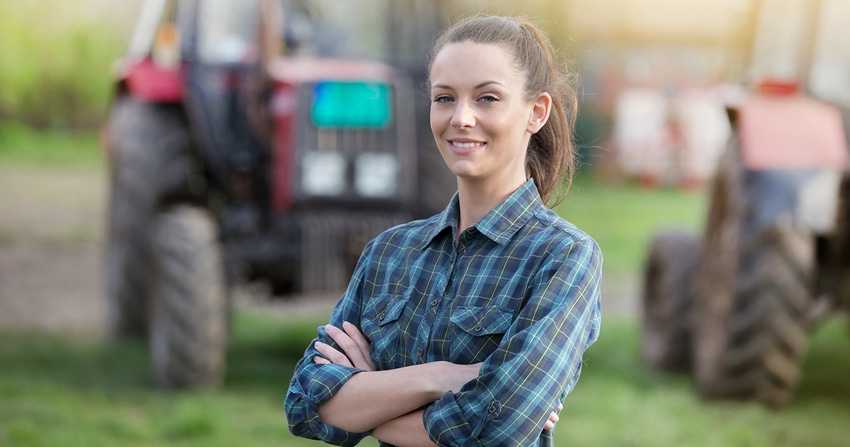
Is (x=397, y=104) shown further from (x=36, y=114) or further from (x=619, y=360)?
(x=36, y=114)

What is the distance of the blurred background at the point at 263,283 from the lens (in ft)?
17.3

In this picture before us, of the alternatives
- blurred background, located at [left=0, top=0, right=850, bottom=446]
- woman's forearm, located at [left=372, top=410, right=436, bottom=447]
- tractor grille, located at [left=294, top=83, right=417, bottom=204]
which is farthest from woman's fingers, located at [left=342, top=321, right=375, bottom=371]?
tractor grille, located at [left=294, top=83, right=417, bottom=204]

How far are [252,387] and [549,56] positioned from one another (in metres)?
4.24

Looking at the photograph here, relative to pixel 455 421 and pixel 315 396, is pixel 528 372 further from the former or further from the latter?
pixel 315 396

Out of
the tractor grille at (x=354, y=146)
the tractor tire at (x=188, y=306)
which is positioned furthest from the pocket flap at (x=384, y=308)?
the tractor grille at (x=354, y=146)

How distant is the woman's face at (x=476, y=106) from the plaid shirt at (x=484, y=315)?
0.09 m

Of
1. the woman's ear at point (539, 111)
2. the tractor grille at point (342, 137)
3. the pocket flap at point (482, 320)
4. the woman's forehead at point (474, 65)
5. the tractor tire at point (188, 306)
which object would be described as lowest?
the tractor tire at point (188, 306)

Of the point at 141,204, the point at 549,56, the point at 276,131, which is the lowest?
the point at 141,204

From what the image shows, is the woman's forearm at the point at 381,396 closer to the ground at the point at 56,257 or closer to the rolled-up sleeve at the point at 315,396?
the rolled-up sleeve at the point at 315,396

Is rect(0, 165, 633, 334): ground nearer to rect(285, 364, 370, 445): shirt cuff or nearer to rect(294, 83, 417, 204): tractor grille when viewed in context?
rect(294, 83, 417, 204): tractor grille

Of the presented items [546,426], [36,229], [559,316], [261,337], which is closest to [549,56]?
[559,316]

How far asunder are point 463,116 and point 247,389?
427 centimetres

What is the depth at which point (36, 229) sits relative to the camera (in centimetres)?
1252

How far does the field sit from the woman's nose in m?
0.74
